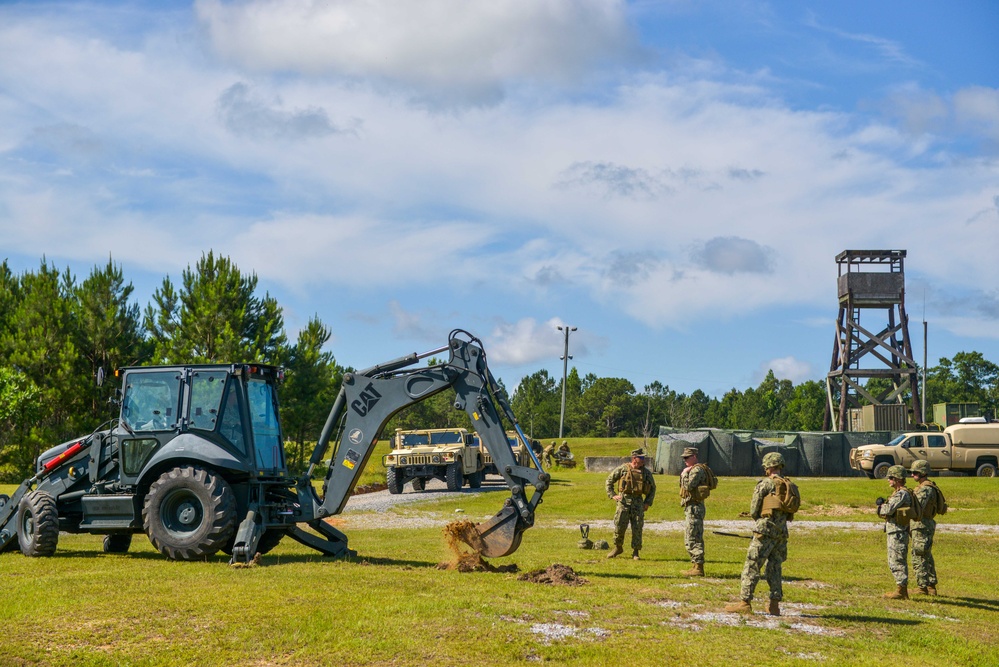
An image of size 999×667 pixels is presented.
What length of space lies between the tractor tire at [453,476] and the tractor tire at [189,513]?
2186 cm

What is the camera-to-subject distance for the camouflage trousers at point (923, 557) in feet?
43.9

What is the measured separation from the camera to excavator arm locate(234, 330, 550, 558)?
45.0ft

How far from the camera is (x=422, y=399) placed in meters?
14.6

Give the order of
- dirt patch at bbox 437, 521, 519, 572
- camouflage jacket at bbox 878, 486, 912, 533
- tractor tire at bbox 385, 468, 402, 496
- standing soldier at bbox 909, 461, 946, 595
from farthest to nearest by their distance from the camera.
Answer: tractor tire at bbox 385, 468, 402, 496 < dirt patch at bbox 437, 521, 519, 572 < standing soldier at bbox 909, 461, 946, 595 < camouflage jacket at bbox 878, 486, 912, 533

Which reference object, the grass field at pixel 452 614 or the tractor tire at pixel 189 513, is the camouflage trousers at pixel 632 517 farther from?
the tractor tire at pixel 189 513

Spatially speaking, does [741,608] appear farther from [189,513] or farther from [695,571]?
[189,513]

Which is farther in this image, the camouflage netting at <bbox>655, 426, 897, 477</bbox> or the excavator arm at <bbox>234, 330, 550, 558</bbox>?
the camouflage netting at <bbox>655, 426, 897, 477</bbox>

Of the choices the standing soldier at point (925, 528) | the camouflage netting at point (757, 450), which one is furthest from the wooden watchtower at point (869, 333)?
the standing soldier at point (925, 528)

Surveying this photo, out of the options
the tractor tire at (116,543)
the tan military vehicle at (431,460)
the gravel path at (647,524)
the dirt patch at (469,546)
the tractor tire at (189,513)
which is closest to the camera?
the dirt patch at (469,546)

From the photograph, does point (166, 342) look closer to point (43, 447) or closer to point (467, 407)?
point (43, 447)

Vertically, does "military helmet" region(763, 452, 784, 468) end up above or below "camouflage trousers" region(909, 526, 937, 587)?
above

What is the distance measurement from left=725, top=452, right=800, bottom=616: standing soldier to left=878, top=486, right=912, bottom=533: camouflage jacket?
2.36m

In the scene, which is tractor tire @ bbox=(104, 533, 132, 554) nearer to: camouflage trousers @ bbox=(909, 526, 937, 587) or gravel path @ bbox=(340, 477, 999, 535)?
gravel path @ bbox=(340, 477, 999, 535)


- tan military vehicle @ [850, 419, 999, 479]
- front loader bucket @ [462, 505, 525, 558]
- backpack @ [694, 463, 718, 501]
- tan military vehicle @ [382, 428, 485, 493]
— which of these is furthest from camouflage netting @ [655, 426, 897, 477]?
front loader bucket @ [462, 505, 525, 558]
